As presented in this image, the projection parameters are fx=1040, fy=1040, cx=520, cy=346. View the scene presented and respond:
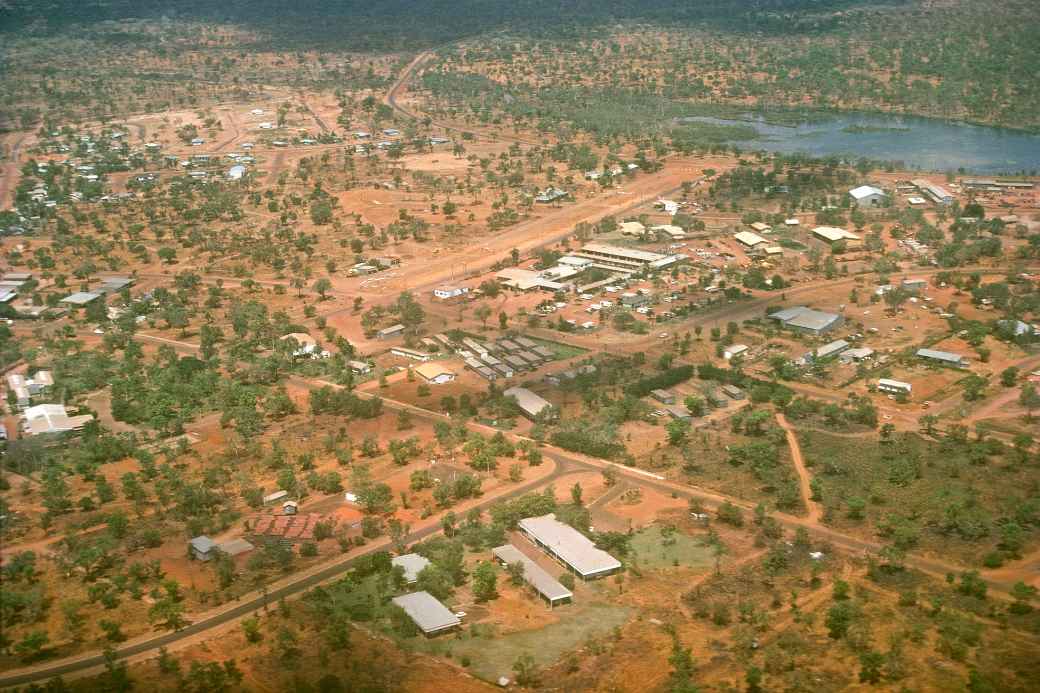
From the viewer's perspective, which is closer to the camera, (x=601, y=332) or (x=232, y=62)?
(x=601, y=332)

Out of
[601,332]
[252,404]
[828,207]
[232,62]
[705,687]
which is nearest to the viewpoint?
[705,687]

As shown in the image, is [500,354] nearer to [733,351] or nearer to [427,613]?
[733,351]

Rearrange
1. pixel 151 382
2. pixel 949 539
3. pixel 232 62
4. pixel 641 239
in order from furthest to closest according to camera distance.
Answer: pixel 232 62 → pixel 641 239 → pixel 151 382 → pixel 949 539

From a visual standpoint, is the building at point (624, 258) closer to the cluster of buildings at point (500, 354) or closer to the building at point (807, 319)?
the building at point (807, 319)

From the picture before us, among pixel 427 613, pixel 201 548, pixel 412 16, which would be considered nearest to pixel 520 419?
pixel 201 548

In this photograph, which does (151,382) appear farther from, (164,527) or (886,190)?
(886,190)

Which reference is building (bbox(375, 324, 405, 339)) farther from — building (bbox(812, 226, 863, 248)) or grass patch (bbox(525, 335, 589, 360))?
building (bbox(812, 226, 863, 248))

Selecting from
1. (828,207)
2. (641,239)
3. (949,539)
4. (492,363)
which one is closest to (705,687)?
(949,539)
